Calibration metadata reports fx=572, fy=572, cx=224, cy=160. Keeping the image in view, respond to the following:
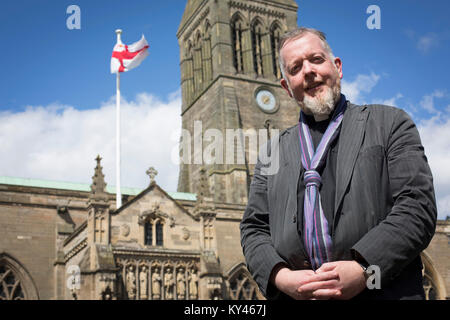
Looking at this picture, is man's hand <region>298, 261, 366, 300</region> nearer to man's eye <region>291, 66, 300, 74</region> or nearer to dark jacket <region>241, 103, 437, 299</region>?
dark jacket <region>241, 103, 437, 299</region>

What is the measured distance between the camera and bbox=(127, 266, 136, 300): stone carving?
906 inches

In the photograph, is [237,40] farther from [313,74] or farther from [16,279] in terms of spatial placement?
[313,74]

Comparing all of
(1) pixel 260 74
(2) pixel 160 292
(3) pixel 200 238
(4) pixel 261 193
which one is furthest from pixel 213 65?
(4) pixel 261 193

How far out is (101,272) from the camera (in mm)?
22438

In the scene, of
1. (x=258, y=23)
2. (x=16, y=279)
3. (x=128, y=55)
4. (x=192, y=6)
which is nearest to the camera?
(x=16, y=279)

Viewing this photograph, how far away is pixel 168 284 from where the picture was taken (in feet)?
79.1

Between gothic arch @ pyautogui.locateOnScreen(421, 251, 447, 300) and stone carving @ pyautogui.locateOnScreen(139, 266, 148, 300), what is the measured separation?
19468 millimetres

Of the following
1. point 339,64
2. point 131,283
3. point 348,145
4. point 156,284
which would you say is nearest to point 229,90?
point 156,284

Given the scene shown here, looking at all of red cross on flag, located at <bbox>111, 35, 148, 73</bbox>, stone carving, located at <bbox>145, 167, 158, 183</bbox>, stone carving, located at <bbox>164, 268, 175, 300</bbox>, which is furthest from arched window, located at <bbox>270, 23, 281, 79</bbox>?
stone carving, located at <bbox>164, 268, 175, 300</bbox>

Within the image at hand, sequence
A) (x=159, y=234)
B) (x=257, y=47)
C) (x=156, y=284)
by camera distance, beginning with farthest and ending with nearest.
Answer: (x=257, y=47), (x=159, y=234), (x=156, y=284)

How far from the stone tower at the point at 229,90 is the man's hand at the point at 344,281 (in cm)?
3641

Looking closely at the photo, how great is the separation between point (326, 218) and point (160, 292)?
21814 millimetres

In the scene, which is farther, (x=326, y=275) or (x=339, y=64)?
(x=339, y=64)

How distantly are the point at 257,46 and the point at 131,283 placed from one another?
29.8 m
